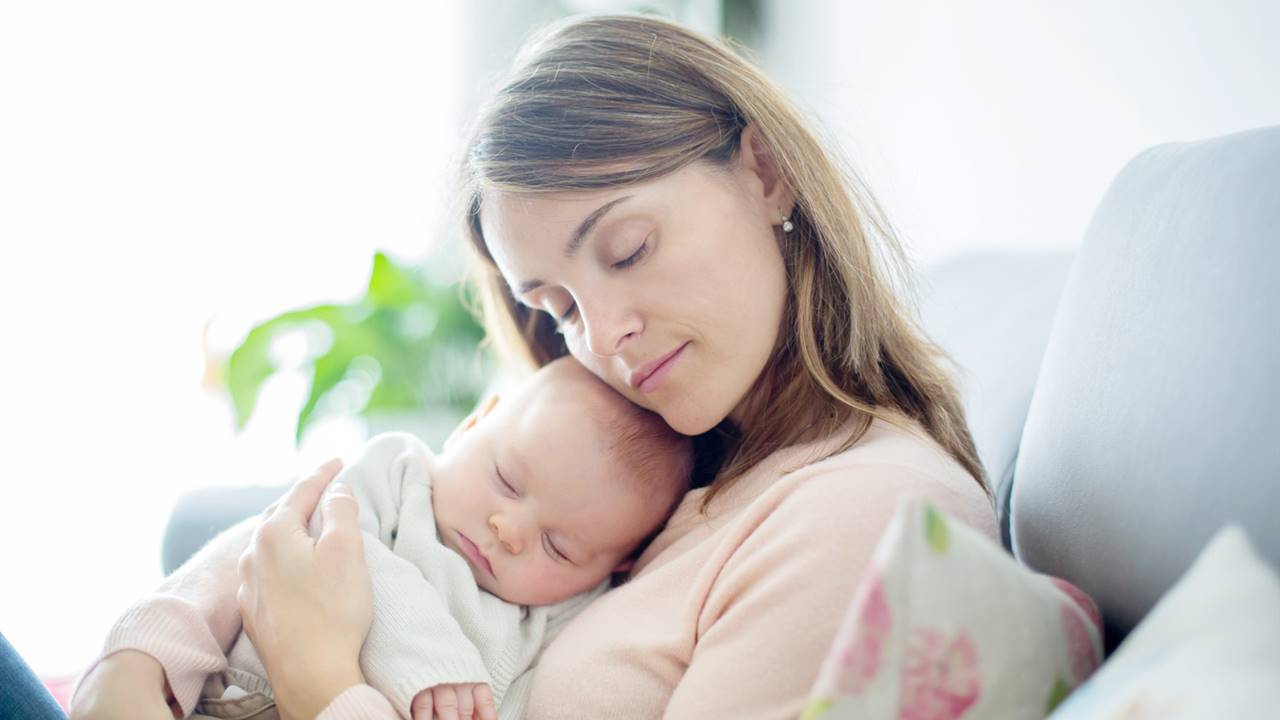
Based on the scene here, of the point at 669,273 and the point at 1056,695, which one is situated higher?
the point at 669,273

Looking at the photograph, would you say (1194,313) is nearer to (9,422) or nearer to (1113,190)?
(1113,190)

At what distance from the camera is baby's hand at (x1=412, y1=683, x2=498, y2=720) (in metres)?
0.99

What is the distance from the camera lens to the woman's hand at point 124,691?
0.93 m

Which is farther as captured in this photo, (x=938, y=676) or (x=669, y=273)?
(x=669, y=273)

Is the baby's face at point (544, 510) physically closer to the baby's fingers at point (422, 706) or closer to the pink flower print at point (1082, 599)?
the baby's fingers at point (422, 706)

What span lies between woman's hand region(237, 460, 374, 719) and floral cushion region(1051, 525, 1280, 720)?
0.70 m

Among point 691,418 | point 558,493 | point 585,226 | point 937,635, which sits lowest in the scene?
point 558,493

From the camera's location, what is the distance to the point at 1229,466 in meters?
0.68

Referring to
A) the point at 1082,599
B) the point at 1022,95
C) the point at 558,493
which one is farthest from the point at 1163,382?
the point at 1022,95

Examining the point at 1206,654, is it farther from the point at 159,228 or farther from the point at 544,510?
the point at 159,228

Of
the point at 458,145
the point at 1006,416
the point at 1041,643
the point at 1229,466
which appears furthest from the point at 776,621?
the point at 458,145

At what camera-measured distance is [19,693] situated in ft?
2.85

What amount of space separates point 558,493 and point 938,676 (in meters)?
0.67

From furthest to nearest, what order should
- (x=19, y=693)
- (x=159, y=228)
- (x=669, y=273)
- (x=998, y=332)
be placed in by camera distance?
(x=159, y=228), (x=998, y=332), (x=669, y=273), (x=19, y=693)
